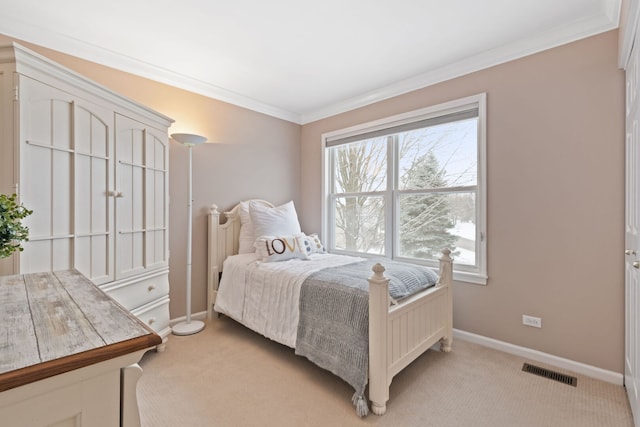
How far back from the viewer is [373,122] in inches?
129

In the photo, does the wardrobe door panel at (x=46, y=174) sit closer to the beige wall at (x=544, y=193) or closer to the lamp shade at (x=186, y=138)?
the lamp shade at (x=186, y=138)

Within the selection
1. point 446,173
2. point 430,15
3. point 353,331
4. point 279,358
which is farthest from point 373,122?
point 279,358

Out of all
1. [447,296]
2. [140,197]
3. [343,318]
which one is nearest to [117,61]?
[140,197]

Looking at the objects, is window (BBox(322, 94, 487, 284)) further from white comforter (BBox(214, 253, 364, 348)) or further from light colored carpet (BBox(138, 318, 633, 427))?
light colored carpet (BBox(138, 318, 633, 427))

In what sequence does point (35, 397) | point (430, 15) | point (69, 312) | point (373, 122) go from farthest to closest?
Result: point (373, 122) < point (430, 15) < point (69, 312) < point (35, 397)

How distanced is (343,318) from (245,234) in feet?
5.58

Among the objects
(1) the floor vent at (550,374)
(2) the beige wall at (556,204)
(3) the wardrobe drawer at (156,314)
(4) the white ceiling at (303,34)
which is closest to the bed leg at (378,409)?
(1) the floor vent at (550,374)

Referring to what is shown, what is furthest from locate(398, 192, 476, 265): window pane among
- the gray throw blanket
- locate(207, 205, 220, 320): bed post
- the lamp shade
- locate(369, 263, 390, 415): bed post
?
the lamp shade

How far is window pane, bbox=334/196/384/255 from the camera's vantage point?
3.37 m

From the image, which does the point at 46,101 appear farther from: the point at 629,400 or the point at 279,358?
the point at 629,400

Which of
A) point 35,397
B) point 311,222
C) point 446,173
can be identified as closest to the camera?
point 35,397

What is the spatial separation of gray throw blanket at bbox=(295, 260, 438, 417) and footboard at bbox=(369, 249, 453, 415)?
6 centimetres

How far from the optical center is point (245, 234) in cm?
319

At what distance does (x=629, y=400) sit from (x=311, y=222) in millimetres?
3130
